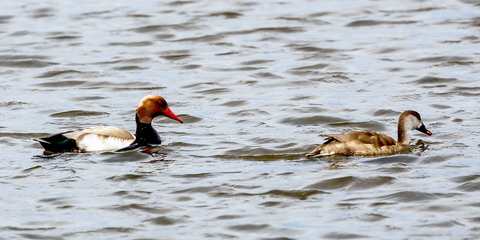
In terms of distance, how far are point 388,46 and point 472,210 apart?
11458 millimetres

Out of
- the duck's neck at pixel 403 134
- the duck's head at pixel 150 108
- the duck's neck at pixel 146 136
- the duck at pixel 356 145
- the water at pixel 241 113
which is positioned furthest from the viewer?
the duck's head at pixel 150 108

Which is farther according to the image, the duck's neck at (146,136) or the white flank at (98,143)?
the duck's neck at (146,136)

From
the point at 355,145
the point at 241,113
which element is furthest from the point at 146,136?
the point at 355,145

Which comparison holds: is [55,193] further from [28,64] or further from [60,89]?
[28,64]

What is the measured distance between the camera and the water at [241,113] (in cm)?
839

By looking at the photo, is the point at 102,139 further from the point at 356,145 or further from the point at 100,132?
the point at 356,145

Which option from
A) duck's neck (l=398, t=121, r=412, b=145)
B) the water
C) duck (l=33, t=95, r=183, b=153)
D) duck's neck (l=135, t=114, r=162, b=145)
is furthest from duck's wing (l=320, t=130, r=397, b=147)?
duck (l=33, t=95, r=183, b=153)

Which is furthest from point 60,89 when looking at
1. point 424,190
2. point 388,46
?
point 424,190

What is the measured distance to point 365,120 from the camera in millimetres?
13344

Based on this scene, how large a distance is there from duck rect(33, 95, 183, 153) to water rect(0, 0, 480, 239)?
0.56 feet

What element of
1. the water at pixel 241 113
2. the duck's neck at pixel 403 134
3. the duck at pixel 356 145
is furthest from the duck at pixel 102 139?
the duck's neck at pixel 403 134

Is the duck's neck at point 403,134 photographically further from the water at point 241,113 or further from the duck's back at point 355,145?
the duck's back at point 355,145

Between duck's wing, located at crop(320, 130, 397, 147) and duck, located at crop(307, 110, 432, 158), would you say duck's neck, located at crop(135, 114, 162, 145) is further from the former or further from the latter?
duck's wing, located at crop(320, 130, 397, 147)

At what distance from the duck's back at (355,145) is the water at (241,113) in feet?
0.50
